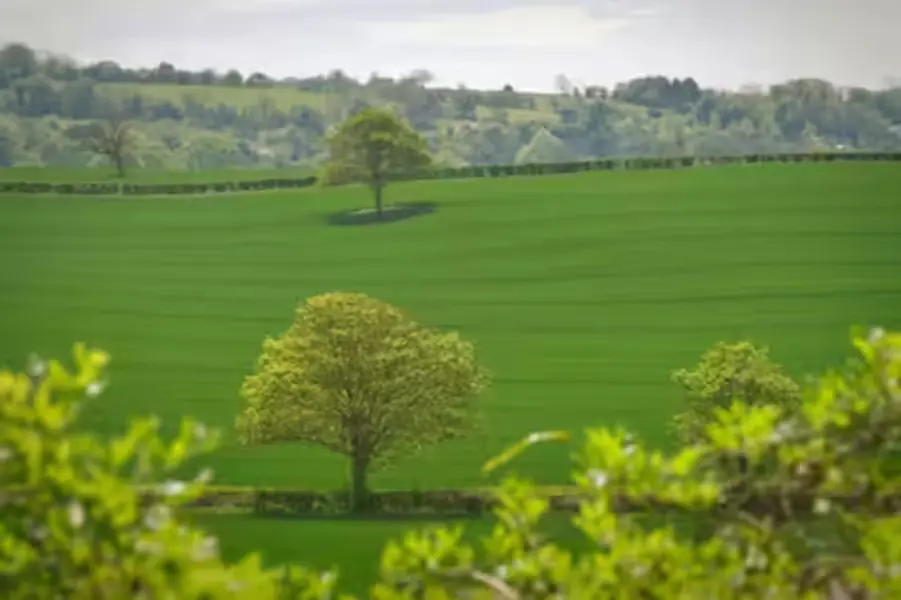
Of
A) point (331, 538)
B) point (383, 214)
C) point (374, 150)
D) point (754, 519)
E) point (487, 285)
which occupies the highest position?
point (374, 150)

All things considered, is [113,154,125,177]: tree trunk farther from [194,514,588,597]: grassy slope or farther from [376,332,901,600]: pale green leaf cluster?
[376,332,901,600]: pale green leaf cluster

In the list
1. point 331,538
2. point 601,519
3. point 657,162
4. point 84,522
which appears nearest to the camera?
point 84,522

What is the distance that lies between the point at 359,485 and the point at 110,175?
2.25 ft

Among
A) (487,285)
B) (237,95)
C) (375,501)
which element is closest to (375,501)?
(375,501)

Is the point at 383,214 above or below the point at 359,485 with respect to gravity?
above

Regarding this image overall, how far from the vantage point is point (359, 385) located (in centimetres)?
205

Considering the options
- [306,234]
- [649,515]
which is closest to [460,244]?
[306,234]

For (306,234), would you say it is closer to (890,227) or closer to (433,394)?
(433,394)

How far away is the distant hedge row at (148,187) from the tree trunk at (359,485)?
0.50m

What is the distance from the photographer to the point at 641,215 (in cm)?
218

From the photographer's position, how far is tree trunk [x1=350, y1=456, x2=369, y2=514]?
80.1 inches

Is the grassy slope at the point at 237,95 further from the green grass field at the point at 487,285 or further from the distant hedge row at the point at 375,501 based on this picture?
the distant hedge row at the point at 375,501

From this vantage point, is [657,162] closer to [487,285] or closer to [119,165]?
[487,285]

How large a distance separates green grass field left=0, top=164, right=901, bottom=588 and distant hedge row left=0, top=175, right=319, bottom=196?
0.06 ft
